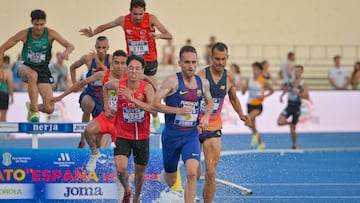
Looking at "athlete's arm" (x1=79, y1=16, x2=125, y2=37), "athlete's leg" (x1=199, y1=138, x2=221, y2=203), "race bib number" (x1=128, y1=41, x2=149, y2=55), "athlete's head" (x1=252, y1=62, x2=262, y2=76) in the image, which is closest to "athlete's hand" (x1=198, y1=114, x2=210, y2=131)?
"athlete's leg" (x1=199, y1=138, x2=221, y2=203)

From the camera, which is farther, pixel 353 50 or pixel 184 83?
pixel 353 50

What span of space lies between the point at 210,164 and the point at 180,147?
675 mm

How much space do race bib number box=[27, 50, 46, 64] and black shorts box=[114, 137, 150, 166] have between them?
2.89m

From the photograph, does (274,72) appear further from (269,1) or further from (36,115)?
(36,115)

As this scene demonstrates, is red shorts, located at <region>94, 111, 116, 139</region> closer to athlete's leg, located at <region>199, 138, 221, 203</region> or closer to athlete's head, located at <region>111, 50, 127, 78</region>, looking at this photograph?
athlete's head, located at <region>111, 50, 127, 78</region>

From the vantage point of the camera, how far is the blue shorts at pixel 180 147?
40.1ft

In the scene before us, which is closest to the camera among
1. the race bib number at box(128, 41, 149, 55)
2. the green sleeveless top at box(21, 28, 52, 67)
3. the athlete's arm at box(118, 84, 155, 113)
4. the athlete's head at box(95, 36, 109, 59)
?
the athlete's arm at box(118, 84, 155, 113)

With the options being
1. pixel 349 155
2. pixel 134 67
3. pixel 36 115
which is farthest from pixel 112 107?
pixel 349 155

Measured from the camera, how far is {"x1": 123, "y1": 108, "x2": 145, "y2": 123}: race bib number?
1281cm

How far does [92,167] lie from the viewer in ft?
48.1

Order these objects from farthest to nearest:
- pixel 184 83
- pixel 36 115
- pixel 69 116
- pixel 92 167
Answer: pixel 69 116, pixel 36 115, pixel 92 167, pixel 184 83

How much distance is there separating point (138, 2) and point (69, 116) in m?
13.8

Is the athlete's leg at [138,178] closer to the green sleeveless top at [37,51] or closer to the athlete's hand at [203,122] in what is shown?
the athlete's hand at [203,122]

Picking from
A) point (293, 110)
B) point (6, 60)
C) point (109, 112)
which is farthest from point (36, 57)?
point (6, 60)
